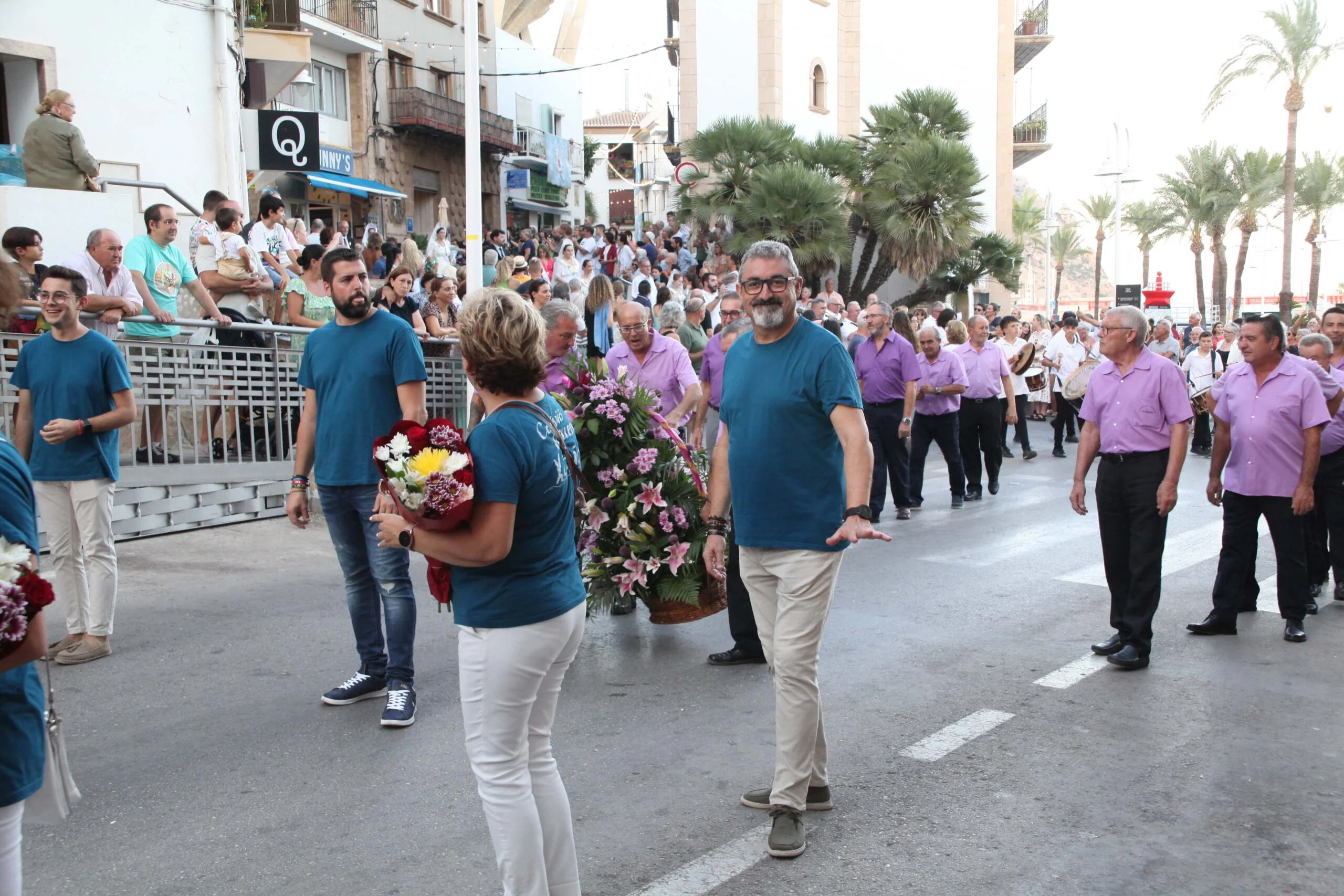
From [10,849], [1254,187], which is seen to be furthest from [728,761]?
[1254,187]

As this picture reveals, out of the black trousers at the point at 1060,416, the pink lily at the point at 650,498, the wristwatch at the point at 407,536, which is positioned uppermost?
the wristwatch at the point at 407,536

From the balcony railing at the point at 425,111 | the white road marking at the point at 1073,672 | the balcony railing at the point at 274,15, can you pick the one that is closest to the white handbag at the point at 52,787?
the white road marking at the point at 1073,672

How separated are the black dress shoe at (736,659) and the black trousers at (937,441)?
232 inches

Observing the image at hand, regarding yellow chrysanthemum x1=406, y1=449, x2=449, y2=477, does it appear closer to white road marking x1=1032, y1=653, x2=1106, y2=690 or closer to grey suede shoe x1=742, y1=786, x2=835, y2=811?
grey suede shoe x1=742, y1=786, x2=835, y2=811

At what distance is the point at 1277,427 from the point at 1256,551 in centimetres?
76

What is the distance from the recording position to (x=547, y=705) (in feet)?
11.1

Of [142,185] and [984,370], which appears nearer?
[142,185]

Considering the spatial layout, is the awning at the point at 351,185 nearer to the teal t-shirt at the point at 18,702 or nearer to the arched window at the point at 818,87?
the arched window at the point at 818,87

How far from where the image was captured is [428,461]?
3.13 m

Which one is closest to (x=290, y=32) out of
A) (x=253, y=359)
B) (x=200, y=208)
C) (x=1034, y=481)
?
(x=200, y=208)

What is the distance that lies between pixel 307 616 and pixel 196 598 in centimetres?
93

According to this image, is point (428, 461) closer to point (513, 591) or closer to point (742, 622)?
point (513, 591)

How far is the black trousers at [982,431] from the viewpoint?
42.4ft

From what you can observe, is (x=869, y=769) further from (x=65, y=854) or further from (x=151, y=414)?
(x=151, y=414)
